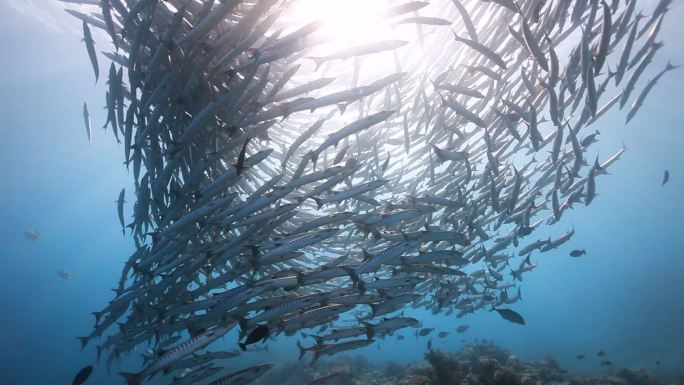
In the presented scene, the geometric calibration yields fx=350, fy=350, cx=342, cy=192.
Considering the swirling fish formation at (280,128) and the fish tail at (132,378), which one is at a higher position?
the swirling fish formation at (280,128)

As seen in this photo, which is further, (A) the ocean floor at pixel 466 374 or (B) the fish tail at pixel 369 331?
(A) the ocean floor at pixel 466 374

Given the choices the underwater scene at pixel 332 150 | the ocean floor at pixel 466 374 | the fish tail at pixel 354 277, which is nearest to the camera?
the underwater scene at pixel 332 150

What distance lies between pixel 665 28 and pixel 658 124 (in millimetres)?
22517

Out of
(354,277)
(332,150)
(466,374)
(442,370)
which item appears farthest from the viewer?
(466,374)

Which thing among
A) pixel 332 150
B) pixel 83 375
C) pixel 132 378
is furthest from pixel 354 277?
pixel 83 375

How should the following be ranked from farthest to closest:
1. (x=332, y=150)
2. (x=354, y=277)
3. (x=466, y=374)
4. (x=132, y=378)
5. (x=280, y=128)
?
(x=466, y=374), (x=332, y=150), (x=280, y=128), (x=354, y=277), (x=132, y=378)

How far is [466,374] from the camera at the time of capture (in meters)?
10.2

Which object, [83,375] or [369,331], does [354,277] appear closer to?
[369,331]

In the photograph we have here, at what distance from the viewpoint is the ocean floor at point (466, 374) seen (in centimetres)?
873

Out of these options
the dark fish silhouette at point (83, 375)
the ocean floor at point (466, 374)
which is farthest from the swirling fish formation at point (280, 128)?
the ocean floor at point (466, 374)

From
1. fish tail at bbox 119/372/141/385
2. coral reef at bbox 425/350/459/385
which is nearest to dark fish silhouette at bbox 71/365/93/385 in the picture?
fish tail at bbox 119/372/141/385

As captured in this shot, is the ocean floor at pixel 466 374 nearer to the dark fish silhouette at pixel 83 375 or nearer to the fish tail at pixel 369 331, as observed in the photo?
the fish tail at pixel 369 331

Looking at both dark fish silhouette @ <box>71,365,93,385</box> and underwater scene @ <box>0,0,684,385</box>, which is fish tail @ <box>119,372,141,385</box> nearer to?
underwater scene @ <box>0,0,684,385</box>

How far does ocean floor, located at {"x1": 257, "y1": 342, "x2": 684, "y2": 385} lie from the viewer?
28.6 ft
